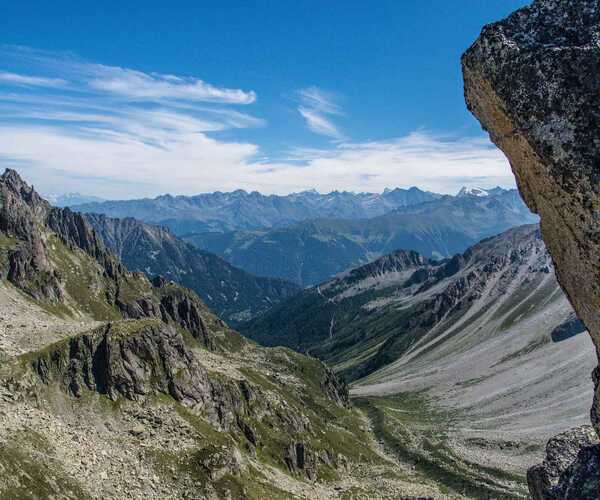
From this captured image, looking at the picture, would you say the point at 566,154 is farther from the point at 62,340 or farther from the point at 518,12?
the point at 62,340

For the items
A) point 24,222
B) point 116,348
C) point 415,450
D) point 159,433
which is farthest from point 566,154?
point 24,222

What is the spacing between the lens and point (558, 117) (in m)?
16.6

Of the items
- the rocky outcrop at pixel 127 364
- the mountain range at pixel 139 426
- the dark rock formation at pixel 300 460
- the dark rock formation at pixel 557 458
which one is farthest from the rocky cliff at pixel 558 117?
the dark rock formation at pixel 300 460

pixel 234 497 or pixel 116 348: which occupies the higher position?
pixel 116 348

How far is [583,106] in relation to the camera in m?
16.3

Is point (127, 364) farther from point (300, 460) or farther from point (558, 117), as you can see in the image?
point (558, 117)

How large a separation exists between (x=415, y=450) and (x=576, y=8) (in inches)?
6244

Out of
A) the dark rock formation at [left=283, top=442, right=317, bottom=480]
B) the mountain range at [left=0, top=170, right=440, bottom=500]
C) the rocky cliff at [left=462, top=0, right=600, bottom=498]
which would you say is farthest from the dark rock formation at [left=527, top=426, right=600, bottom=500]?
the dark rock formation at [left=283, top=442, right=317, bottom=480]

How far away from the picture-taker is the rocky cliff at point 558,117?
16312 mm

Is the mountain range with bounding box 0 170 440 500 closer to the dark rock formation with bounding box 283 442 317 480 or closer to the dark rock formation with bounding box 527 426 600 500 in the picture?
the dark rock formation with bounding box 283 442 317 480

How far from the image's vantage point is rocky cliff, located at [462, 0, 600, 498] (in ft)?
53.5

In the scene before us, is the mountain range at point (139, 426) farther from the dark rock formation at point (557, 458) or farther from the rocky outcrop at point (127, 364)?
the dark rock formation at point (557, 458)

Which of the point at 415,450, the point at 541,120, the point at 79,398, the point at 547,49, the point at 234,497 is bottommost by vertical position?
the point at 415,450

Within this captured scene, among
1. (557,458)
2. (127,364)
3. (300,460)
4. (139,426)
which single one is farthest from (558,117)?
(300,460)
